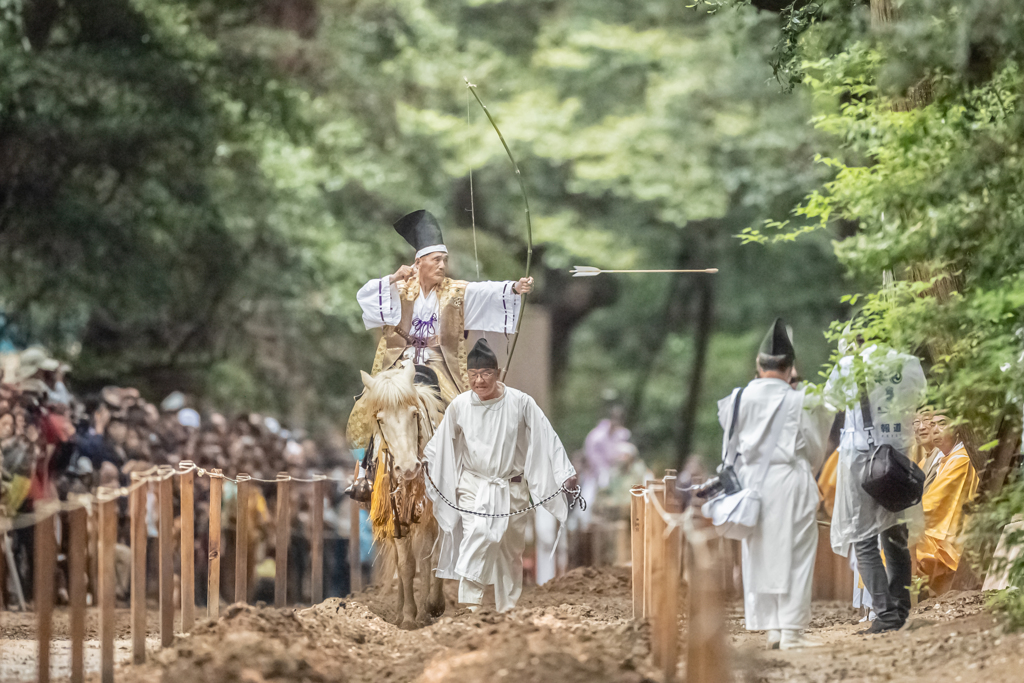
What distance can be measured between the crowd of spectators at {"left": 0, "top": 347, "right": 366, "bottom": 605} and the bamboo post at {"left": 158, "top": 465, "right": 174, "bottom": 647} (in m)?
2.28

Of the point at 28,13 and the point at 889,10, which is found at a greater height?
A: the point at 28,13

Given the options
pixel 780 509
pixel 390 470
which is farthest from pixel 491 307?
pixel 780 509

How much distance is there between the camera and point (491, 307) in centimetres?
979

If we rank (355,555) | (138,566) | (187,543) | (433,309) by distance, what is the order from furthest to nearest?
(355,555), (433,309), (187,543), (138,566)

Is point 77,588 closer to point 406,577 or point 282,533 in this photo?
point 406,577

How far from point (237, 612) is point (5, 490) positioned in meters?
3.22

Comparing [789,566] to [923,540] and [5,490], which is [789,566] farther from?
[5,490]

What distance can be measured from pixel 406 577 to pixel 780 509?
9.88ft

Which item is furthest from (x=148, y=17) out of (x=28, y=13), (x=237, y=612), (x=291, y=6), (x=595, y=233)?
(x=237, y=612)

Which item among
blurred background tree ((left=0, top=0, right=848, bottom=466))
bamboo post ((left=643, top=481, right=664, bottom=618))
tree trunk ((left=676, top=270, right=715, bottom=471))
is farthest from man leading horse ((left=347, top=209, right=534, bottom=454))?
tree trunk ((left=676, top=270, right=715, bottom=471))

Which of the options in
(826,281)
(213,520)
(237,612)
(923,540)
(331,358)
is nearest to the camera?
(237,612)

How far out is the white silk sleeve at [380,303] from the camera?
384 inches

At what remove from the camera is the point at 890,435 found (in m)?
8.16

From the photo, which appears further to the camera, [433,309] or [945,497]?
[433,309]
